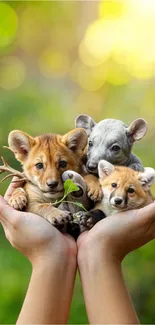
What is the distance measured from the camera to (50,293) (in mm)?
936

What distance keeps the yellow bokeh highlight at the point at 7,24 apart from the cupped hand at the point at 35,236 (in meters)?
0.84

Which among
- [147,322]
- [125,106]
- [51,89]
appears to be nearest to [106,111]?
[125,106]

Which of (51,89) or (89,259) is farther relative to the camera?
(51,89)

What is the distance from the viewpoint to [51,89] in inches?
66.8

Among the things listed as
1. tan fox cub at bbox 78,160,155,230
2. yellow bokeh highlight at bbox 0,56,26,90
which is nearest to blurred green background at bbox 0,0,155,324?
yellow bokeh highlight at bbox 0,56,26,90

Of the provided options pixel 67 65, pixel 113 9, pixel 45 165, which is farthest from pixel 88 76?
pixel 45 165

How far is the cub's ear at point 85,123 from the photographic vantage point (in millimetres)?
→ 992

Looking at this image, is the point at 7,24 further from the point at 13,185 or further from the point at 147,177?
the point at 147,177

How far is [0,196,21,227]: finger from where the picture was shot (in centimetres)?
95

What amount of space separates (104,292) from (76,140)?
11.0 inches

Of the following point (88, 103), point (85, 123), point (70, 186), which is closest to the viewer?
point (70, 186)

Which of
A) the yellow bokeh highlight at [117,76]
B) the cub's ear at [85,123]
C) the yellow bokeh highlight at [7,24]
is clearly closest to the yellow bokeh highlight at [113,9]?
the yellow bokeh highlight at [117,76]

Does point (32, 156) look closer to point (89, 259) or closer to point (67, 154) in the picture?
point (67, 154)

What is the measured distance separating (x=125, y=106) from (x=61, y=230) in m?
0.86
